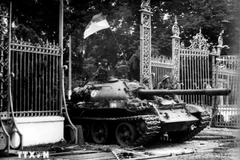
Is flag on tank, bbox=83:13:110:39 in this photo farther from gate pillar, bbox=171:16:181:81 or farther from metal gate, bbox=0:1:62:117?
gate pillar, bbox=171:16:181:81

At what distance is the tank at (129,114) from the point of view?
1142cm

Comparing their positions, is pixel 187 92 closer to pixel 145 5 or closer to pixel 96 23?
pixel 96 23

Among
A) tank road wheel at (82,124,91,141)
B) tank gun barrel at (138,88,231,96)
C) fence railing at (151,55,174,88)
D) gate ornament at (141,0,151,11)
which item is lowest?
tank road wheel at (82,124,91,141)

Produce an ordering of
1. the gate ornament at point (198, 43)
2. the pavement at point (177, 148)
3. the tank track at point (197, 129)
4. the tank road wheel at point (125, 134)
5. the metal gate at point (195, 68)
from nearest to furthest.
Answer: the pavement at point (177, 148)
the tank road wheel at point (125, 134)
the tank track at point (197, 129)
the metal gate at point (195, 68)
the gate ornament at point (198, 43)

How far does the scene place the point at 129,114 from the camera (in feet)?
39.1

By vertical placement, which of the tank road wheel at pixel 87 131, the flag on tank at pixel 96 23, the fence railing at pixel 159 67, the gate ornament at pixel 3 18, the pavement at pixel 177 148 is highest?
the flag on tank at pixel 96 23

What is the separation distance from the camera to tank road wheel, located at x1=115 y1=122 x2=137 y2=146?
38.1 ft

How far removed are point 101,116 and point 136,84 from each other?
1.64 metres

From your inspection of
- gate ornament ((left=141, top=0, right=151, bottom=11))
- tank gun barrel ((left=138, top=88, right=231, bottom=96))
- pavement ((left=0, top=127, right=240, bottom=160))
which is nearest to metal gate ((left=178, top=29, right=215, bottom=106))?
pavement ((left=0, top=127, right=240, bottom=160))

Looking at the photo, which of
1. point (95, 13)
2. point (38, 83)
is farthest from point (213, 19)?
point (38, 83)

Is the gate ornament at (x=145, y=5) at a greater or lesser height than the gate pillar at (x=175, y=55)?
greater

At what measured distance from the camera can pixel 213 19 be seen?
2659 cm

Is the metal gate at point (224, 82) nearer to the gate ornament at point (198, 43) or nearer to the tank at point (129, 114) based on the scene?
the gate ornament at point (198, 43)

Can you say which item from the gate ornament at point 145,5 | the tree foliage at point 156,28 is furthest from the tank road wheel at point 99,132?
the tree foliage at point 156,28
